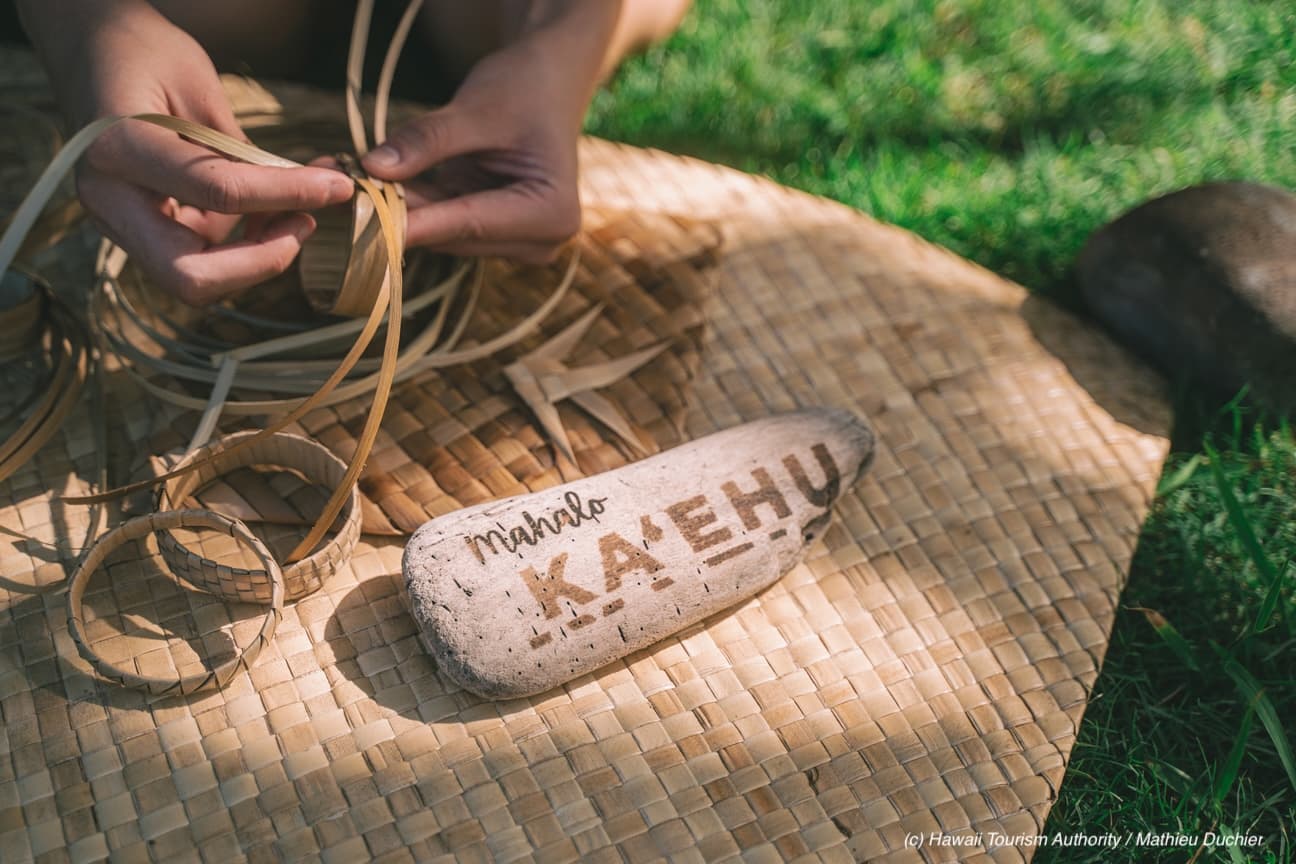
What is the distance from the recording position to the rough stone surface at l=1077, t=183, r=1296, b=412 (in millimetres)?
1275

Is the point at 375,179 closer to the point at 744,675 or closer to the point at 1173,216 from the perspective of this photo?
the point at 744,675

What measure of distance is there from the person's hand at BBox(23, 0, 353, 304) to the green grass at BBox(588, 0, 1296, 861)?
796mm

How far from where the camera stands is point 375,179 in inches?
42.9

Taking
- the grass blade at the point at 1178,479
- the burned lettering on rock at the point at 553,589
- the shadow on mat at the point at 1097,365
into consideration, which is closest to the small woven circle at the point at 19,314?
the burned lettering on rock at the point at 553,589

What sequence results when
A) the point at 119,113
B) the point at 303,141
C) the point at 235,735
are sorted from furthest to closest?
the point at 303,141, the point at 119,113, the point at 235,735

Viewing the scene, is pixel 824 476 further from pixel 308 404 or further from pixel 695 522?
pixel 308 404

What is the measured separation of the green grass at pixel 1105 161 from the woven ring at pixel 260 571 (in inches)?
27.3

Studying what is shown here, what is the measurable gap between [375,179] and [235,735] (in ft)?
1.71

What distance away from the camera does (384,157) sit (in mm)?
1084

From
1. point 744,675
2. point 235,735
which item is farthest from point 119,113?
point 744,675

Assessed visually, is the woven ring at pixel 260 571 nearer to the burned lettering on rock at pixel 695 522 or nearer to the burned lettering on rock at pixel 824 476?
the burned lettering on rock at pixel 695 522

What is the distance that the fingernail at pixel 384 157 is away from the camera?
1.08 metres

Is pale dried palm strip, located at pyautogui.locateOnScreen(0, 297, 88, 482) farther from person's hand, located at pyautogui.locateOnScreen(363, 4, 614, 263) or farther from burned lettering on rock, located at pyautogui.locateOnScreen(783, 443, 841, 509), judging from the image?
burned lettering on rock, located at pyautogui.locateOnScreen(783, 443, 841, 509)

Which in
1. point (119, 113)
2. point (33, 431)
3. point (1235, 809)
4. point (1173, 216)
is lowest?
point (1235, 809)
